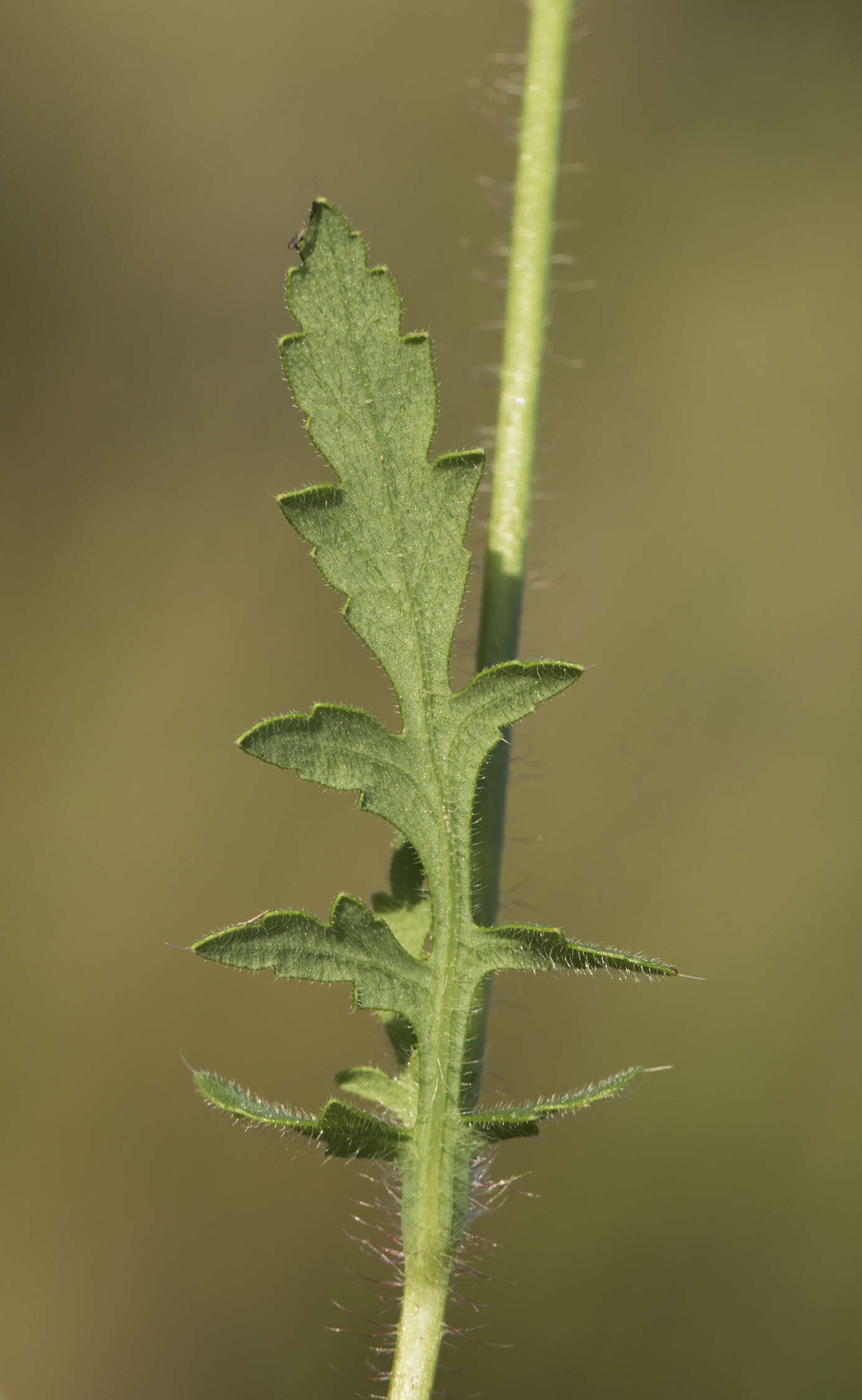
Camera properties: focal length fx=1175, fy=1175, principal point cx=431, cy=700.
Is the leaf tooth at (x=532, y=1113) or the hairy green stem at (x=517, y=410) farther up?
the hairy green stem at (x=517, y=410)

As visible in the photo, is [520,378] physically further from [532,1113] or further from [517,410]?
[532,1113]

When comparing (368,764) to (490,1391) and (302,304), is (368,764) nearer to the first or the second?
(302,304)

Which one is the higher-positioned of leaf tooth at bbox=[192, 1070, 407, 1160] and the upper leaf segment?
the upper leaf segment

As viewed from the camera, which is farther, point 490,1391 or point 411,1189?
point 490,1391

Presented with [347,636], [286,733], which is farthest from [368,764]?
[347,636]

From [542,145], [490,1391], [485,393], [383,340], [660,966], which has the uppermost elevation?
[485,393]

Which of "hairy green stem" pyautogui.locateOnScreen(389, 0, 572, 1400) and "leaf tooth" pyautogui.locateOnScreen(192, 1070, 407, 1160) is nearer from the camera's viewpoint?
"leaf tooth" pyautogui.locateOnScreen(192, 1070, 407, 1160)

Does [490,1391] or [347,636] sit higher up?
[347,636]

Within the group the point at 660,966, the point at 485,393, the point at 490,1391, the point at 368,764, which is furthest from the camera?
the point at 485,393
